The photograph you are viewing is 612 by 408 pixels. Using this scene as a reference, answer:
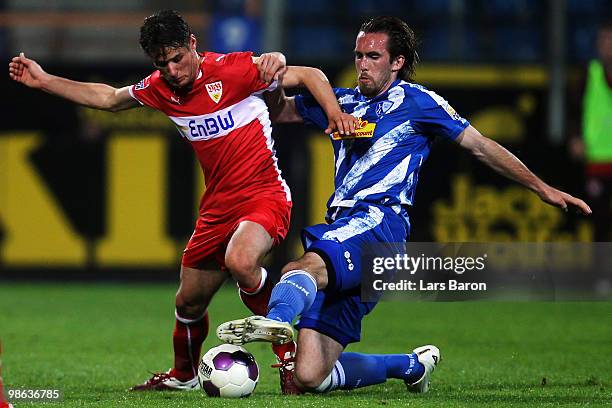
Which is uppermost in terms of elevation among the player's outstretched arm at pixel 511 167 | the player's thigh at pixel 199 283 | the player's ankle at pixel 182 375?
the player's outstretched arm at pixel 511 167

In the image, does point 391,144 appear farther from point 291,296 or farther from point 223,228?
point 291,296

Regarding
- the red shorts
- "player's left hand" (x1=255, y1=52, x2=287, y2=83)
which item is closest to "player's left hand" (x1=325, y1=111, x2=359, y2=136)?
"player's left hand" (x1=255, y1=52, x2=287, y2=83)

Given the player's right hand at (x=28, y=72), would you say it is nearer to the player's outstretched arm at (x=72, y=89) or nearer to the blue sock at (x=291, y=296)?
the player's outstretched arm at (x=72, y=89)

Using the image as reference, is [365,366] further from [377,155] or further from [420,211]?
[420,211]

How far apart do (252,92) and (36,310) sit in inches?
202

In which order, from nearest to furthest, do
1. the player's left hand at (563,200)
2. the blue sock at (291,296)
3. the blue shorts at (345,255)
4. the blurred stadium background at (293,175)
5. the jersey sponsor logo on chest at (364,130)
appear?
the blue sock at (291,296), the player's left hand at (563,200), the blue shorts at (345,255), the jersey sponsor logo on chest at (364,130), the blurred stadium background at (293,175)

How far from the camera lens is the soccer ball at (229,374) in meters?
5.50

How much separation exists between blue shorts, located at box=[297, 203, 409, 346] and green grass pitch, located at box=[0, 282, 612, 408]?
348mm

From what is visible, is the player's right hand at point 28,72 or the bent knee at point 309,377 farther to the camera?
the player's right hand at point 28,72

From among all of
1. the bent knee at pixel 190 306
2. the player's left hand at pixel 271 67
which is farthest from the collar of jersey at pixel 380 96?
the bent knee at pixel 190 306

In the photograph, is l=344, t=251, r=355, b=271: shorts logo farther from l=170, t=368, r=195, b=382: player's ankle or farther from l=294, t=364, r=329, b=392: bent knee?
l=170, t=368, r=195, b=382: player's ankle

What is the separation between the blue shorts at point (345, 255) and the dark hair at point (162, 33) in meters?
1.08

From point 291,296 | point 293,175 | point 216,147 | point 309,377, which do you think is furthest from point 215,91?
point 293,175

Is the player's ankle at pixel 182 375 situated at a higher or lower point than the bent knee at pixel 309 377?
lower
